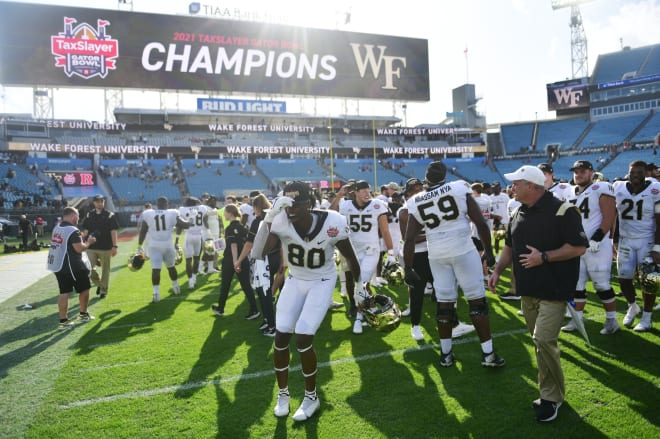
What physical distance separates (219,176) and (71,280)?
123 ft

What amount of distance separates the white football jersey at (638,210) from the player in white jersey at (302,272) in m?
4.16

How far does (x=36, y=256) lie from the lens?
17.3 m

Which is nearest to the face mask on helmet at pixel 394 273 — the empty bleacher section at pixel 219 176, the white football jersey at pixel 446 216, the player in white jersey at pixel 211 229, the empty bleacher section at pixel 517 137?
the white football jersey at pixel 446 216

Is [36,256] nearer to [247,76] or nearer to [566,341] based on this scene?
[566,341]

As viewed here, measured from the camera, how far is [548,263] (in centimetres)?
368

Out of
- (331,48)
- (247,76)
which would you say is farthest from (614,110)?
(247,76)

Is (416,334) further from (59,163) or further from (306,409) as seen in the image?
(59,163)

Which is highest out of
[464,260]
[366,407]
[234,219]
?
[234,219]

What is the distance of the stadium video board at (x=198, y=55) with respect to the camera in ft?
106

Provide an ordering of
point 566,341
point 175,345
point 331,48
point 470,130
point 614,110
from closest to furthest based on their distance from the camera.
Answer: point 566,341
point 175,345
point 331,48
point 614,110
point 470,130

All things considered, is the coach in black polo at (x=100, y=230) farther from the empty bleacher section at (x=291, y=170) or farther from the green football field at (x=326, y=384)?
the empty bleacher section at (x=291, y=170)

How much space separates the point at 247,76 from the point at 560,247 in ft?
121

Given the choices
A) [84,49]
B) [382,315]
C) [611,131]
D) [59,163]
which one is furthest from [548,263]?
[611,131]

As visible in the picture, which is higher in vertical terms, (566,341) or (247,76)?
(247,76)
